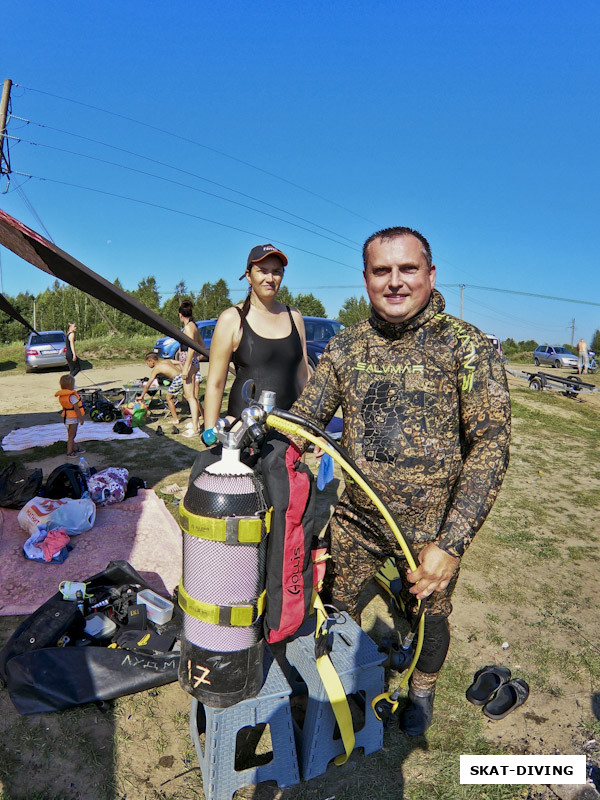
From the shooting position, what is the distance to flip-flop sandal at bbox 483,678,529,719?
2.76 metres

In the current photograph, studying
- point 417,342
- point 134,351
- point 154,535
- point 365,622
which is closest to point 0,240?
point 154,535

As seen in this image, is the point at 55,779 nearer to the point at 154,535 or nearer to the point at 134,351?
the point at 154,535

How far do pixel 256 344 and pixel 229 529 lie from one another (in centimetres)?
148

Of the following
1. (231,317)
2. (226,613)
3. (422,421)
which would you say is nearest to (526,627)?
(422,421)

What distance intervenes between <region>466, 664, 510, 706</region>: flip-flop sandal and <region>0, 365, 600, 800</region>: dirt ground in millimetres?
117

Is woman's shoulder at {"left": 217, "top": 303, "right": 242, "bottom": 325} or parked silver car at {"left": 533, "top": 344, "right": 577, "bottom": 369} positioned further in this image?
parked silver car at {"left": 533, "top": 344, "right": 577, "bottom": 369}

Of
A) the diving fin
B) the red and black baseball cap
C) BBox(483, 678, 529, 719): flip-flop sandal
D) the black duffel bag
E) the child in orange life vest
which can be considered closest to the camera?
BBox(483, 678, 529, 719): flip-flop sandal

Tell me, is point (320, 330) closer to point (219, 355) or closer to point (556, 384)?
point (219, 355)

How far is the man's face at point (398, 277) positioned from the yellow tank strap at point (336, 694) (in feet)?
4.97

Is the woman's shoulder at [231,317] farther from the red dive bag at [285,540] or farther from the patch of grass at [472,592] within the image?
the patch of grass at [472,592]

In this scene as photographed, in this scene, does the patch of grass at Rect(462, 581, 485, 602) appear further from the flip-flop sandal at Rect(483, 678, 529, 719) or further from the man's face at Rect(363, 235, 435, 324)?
the man's face at Rect(363, 235, 435, 324)

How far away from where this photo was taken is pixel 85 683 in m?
2.66

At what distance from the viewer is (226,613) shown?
5.93ft

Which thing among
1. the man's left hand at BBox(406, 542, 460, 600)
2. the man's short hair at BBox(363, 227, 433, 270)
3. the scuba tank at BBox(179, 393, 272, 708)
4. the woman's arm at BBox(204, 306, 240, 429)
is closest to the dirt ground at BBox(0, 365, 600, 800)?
the scuba tank at BBox(179, 393, 272, 708)
